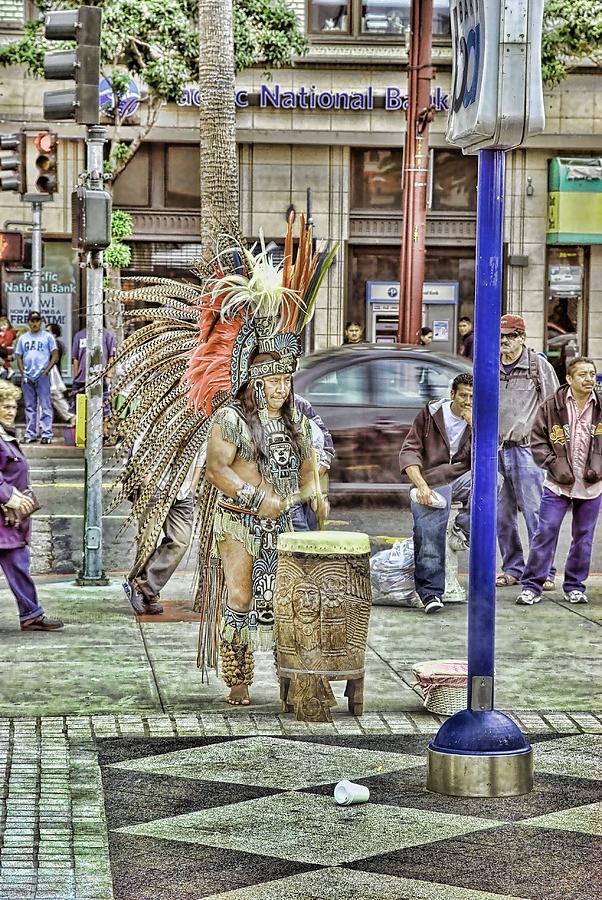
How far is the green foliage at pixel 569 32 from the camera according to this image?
2545cm

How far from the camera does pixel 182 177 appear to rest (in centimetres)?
2800

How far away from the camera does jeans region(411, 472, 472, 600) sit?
11.1 metres

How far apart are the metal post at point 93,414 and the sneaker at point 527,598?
2.99m

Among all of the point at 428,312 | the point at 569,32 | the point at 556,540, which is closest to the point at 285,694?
the point at 556,540

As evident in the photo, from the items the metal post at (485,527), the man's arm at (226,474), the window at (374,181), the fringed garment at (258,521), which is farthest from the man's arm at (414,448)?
the window at (374,181)

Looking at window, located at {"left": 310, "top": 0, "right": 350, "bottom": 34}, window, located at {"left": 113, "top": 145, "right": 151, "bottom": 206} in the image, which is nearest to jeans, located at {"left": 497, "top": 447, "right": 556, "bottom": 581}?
window, located at {"left": 113, "top": 145, "right": 151, "bottom": 206}

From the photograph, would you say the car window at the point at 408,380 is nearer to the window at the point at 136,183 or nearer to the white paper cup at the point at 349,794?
the white paper cup at the point at 349,794

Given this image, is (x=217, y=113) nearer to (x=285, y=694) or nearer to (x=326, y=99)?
(x=326, y=99)

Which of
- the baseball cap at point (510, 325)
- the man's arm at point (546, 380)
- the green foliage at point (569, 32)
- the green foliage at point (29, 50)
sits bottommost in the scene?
the man's arm at point (546, 380)

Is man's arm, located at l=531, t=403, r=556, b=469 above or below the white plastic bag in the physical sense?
above

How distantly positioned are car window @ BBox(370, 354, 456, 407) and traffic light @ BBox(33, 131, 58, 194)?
3.54 metres

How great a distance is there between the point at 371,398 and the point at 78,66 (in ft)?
16.4

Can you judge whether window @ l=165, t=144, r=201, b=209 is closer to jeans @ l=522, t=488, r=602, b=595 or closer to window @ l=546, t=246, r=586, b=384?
window @ l=546, t=246, r=586, b=384

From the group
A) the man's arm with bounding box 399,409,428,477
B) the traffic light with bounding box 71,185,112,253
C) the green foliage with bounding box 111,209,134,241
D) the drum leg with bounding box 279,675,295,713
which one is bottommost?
the drum leg with bounding box 279,675,295,713
